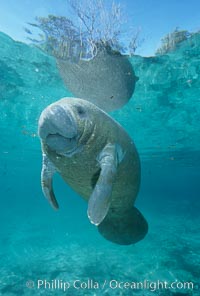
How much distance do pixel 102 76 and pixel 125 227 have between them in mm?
5722

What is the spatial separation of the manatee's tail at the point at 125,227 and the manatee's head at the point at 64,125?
2.48m

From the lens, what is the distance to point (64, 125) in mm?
3195

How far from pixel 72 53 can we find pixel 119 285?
8.15 metres

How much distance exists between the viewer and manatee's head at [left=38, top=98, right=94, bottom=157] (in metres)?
3.14

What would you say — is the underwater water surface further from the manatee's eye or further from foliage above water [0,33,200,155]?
the manatee's eye

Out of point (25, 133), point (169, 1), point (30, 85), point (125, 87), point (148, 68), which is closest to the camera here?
point (169, 1)

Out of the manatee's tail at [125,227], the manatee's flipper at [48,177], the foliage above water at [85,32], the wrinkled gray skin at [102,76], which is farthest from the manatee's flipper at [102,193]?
the wrinkled gray skin at [102,76]

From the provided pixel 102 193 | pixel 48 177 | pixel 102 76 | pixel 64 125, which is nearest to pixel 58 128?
pixel 64 125

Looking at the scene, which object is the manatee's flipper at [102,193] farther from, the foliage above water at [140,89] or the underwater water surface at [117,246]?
the foliage above water at [140,89]

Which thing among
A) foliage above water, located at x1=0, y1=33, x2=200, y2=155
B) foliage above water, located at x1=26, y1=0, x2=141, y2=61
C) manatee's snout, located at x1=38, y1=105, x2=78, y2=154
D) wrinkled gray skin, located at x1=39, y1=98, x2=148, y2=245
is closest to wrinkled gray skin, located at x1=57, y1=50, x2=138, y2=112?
foliage above water, located at x1=26, y1=0, x2=141, y2=61

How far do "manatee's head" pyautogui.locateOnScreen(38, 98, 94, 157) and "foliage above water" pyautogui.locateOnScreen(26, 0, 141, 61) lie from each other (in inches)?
189

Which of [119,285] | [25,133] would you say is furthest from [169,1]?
[25,133]

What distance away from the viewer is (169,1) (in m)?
7.76

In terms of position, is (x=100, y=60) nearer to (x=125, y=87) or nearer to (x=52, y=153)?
(x=125, y=87)
